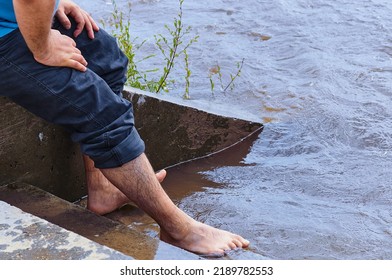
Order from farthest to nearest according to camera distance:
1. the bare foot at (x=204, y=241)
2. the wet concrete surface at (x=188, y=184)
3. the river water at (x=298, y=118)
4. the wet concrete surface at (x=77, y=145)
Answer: the river water at (x=298, y=118)
the wet concrete surface at (x=188, y=184)
the wet concrete surface at (x=77, y=145)
the bare foot at (x=204, y=241)

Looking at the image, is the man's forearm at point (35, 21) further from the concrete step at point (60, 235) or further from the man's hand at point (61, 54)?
the concrete step at point (60, 235)

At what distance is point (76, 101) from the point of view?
3.13 meters

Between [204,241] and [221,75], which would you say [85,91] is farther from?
[221,75]

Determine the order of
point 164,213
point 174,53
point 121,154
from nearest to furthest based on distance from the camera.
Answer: point 121,154 < point 164,213 < point 174,53

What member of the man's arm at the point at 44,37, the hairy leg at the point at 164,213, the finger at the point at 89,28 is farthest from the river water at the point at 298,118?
the man's arm at the point at 44,37

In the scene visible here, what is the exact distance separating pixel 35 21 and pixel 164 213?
0.96 metres

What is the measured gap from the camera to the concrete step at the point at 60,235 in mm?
2684

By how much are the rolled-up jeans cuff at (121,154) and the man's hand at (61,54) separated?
1.09 feet

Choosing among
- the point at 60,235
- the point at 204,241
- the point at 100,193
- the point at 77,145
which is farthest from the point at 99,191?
the point at 60,235

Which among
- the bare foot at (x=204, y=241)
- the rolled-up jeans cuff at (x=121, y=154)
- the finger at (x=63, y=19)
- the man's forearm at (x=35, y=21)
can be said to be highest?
the man's forearm at (x=35, y=21)

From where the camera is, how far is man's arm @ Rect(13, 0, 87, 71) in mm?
2896

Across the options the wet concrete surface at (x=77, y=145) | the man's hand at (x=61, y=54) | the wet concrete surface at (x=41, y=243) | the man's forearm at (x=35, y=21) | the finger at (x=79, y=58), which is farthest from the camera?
the wet concrete surface at (x=77, y=145)

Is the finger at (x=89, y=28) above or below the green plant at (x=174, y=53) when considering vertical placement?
above

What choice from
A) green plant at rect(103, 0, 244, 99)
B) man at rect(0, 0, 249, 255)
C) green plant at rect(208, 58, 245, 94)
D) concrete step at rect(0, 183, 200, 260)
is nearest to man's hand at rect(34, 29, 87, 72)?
man at rect(0, 0, 249, 255)
